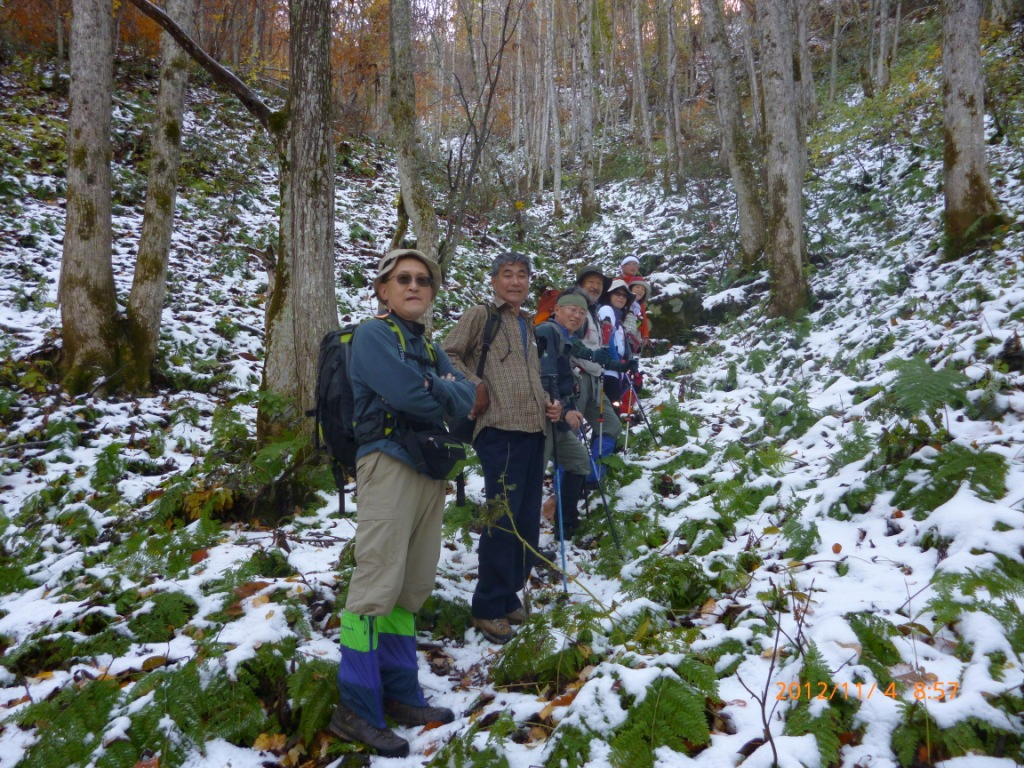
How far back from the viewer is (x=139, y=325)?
771 centimetres

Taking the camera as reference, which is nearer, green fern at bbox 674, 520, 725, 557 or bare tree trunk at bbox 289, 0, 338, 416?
green fern at bbox 674, 520, 725, 557

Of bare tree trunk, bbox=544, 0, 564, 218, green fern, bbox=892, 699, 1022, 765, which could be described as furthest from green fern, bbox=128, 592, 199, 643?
bare tree trunk, bbox=544, 0, 564, 218

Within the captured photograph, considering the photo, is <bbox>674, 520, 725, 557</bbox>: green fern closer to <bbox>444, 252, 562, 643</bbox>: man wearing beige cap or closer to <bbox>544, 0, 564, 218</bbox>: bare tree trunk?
<bbox>444, 252, 562, 643</bbox>: man wearing beige cap

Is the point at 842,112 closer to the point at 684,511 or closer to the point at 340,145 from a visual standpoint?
the point at 340,145

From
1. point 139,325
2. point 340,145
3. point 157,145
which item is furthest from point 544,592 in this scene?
point 340,145

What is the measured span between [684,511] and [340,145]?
16.7 m

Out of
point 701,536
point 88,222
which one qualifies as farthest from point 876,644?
point 88,222

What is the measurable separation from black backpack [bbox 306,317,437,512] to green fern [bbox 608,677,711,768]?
189 cm

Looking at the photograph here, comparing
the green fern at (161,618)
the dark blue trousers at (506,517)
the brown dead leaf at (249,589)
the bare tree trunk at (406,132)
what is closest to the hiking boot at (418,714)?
the dark blue trousers at (506,517)

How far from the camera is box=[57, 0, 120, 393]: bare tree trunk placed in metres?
7.25

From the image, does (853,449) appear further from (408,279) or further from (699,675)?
(408,279)

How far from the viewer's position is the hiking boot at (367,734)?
9.12 ft

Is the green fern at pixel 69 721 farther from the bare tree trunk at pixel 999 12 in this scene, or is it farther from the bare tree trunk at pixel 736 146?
the bare tree trunk at pixel 999 12

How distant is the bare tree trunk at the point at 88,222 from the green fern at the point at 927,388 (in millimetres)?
8645
